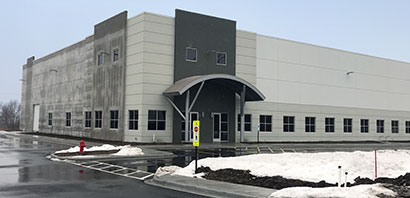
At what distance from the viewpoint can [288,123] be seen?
130 ft

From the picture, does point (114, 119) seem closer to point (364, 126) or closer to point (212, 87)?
point (212, 87)

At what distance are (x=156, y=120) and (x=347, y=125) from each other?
75.8ft

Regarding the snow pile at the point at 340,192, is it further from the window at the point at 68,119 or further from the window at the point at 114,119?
the window at the point at 68,119

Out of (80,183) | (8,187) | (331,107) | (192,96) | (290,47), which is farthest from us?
(331,107)

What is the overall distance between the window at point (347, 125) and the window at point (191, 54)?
19814 millimetres

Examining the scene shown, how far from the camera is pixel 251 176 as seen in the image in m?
12.6

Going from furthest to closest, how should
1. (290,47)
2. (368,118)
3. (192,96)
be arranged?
(368,118)
(290,47)
(192,96)

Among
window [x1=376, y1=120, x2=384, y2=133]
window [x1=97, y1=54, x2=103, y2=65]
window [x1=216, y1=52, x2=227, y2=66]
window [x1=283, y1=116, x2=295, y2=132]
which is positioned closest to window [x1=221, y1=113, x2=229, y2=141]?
window [x1=216, y1=52, x2=227, y2=66]

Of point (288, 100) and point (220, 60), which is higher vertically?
point (220, 60)

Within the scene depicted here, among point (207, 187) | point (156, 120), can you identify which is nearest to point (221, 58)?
point (156, 120)

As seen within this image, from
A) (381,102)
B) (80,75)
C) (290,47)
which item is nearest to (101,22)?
(80,75)

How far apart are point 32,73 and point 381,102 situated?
151 feet

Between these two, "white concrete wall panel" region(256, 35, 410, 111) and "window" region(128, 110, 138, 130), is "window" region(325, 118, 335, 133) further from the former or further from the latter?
"window" region(128, 110, 138, 130)

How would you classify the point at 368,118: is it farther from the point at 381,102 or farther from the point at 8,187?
the point at 8,187
